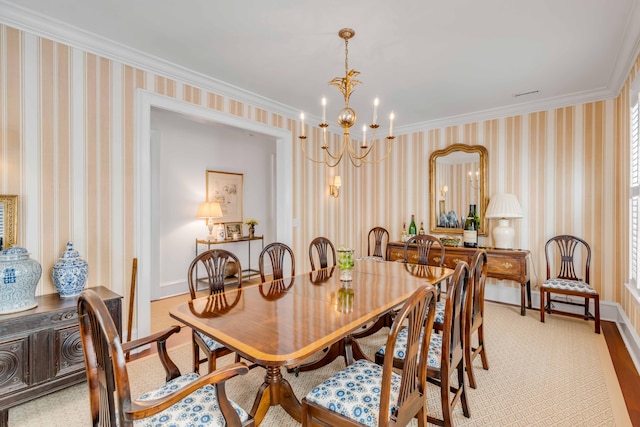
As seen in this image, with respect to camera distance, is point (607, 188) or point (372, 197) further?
point (372, 197)

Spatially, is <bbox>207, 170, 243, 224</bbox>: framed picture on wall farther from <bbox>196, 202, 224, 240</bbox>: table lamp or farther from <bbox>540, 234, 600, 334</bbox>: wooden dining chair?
<bbox>540, 234, 600, 334</bbox>: wooden dining chair

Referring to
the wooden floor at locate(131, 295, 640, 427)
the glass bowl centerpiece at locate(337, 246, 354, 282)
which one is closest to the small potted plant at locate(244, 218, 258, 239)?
the wooden floor at locate(131, 295, 640, 427)

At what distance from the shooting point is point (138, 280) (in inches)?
115

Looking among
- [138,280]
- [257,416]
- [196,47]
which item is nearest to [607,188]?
[257,416]

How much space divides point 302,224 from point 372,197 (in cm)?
166

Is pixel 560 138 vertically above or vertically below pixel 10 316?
above

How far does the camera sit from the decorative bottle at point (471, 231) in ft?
14.4

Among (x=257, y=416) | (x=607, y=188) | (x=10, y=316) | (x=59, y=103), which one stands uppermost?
(x=59, y=103)

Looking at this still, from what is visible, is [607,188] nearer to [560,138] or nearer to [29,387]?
[560,138]

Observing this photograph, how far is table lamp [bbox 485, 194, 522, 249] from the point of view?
13.4 ft

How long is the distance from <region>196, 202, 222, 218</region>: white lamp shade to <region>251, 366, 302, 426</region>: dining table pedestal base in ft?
11.0

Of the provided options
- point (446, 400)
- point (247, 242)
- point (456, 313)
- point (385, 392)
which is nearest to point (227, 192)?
point (247, 242)

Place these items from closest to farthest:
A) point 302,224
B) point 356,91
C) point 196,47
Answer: point 196,47 → point 356,91 → point 302,224

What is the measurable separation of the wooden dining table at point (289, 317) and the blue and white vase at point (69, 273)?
1.03 m
